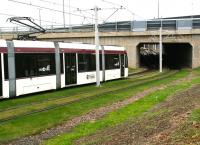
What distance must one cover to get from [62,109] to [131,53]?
42.8 m

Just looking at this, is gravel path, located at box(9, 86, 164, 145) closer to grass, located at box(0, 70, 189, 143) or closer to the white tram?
grass, located at box(0, 70, 189, 143)

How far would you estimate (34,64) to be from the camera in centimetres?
2544

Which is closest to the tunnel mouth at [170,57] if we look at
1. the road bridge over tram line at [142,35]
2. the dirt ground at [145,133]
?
the road bridge over tram line at [142,35]

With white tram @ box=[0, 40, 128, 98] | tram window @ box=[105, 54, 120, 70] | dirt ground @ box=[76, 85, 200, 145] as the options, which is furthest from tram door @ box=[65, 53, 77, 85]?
dirt ground @ box=[76, 85, 200, 145]

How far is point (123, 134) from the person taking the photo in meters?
13.1

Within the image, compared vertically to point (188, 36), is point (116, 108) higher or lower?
lower

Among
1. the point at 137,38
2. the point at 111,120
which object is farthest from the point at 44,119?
the point at 137,38

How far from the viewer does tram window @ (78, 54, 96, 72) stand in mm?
31188

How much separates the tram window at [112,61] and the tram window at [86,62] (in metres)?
2.99

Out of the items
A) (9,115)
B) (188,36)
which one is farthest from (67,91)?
(188,36)

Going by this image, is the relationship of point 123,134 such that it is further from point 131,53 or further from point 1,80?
point 131,53

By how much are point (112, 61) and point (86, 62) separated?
18.9 ft

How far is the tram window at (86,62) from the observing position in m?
31.2

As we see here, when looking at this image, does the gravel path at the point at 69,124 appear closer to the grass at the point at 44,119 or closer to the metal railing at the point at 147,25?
the grass at the point at 44,119
